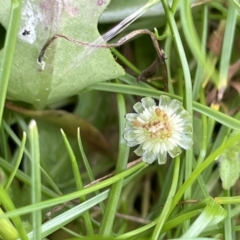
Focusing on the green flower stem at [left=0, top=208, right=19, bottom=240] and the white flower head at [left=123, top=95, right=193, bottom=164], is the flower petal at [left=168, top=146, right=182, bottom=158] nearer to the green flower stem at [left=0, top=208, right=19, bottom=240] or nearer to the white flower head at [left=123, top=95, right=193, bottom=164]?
the white flower head at [left=123, top=95, right=193, bottom=164]

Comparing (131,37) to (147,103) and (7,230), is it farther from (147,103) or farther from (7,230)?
(7,230)

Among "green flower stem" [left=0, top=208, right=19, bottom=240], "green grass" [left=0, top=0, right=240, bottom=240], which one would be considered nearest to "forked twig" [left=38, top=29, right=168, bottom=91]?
"green grass" [left=0, top=0, right=240, bottom=240]

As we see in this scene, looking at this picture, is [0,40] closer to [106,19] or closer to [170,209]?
[106,19]

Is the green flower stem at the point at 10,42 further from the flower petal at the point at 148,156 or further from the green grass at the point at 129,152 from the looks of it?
the flower petal at the point at 148,156

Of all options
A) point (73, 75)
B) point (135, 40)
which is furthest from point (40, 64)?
point (135, 40)

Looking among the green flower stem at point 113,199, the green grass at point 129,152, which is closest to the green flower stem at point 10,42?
the green grass at point 129,152
